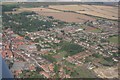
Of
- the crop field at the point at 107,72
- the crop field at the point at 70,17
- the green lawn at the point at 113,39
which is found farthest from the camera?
the crop field at the point at 70,17

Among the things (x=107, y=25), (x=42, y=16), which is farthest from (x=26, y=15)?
(x=107, y=25)

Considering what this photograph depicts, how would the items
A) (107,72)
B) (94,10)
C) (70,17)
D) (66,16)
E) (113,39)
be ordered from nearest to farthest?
(107,72)
(113,39)
(70,17)
(66,16)
(94,10)

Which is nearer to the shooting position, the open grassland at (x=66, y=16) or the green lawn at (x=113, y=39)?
the green lawn at (x=113, y=39)

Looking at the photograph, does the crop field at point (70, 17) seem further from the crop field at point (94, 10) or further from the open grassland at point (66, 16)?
the crop field at point (94, 10)

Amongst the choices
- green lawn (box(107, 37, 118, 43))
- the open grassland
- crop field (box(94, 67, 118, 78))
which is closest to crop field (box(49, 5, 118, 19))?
the open grassland

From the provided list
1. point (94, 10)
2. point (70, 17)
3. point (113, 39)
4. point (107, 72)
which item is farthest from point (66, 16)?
point (107, 72)

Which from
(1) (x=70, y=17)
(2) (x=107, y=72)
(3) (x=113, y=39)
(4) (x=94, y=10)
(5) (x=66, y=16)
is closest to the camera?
(2) (x=107, y=72)

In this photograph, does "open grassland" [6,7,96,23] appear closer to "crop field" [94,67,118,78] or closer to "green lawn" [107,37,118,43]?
"green lawn" [107,37,118,43]

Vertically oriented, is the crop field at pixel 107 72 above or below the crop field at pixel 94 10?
below

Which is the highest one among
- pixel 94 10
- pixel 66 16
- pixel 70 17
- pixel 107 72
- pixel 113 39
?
pixel 94 10

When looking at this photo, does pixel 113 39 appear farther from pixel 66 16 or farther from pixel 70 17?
pixel 66 16

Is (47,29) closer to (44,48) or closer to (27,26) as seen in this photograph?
(27,26)

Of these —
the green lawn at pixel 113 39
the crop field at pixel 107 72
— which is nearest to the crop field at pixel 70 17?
the green lawn at pixel 113 39
